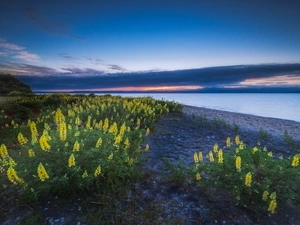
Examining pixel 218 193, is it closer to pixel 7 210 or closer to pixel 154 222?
pixel 154 222

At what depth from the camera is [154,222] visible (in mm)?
3318

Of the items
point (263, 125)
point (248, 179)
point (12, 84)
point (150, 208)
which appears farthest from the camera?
point (12, 84)

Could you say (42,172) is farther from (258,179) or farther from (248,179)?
(258,179)

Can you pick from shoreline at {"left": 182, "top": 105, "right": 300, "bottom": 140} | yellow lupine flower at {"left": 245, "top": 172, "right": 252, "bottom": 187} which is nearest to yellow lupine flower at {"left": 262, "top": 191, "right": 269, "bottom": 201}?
yellow lupine flower at {"left": 245, "top": 172, "right": 252, "bottom": 187}

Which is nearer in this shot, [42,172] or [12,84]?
[42,172]

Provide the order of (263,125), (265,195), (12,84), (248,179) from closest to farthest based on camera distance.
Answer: (248,179), (265,195), (263,125), (12,84)

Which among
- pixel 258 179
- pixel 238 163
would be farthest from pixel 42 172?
pixel 258 179

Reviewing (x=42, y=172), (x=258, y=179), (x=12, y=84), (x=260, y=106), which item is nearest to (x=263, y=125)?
(x=258, y=179)

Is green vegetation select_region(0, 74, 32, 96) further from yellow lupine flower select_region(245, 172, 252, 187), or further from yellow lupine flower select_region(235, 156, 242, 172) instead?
yellow lupine flower select_region(245, 172, 252, 187)

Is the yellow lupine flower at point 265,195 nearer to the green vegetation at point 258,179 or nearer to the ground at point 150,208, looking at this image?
the green vegetation at point 258,179

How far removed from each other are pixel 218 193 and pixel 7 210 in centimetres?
385

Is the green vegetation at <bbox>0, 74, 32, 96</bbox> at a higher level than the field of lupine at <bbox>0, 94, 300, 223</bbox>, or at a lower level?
higher

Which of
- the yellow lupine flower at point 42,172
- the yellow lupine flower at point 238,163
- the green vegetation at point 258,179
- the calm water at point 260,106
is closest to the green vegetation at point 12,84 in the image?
the calm water at point 260,106

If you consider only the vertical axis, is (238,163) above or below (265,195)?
above
